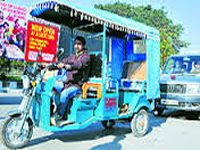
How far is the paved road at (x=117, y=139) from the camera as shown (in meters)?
5.18

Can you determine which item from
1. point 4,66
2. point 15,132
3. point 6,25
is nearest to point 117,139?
point 15,132

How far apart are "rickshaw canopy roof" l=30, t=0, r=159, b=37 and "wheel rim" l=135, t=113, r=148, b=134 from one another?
83.6 inches

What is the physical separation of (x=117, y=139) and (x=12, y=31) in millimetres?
8851

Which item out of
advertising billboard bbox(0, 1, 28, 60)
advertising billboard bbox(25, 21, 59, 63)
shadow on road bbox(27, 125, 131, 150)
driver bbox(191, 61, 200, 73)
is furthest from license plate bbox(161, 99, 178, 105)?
advertising billboard bbox(0, 1, 28, 60)

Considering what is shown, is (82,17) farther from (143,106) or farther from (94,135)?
(94,135)

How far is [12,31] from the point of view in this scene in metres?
12.3

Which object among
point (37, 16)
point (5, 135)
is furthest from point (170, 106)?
point (5, 135)

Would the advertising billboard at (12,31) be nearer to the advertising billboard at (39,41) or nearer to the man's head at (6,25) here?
the man's head at (6,25)

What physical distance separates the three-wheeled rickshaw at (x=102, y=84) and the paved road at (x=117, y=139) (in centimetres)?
36

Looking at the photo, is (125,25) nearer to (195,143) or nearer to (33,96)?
(33,96)

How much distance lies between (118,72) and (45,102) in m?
3.63

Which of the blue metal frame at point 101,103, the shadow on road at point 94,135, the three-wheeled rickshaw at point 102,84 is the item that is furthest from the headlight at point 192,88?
the blue metal frame at point 101,103

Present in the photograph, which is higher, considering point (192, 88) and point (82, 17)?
point (82, 17)

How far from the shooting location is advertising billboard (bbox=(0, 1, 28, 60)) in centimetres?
1187
